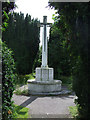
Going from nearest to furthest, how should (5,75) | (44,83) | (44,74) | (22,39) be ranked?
1. (5,75)
2. (44,83)
3. (44,74)
4. (22,39)

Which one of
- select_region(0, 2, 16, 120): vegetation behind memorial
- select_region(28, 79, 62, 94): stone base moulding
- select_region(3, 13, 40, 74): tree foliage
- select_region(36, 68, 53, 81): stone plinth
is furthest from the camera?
select_region(3, 13, 40, 74): tree foliage

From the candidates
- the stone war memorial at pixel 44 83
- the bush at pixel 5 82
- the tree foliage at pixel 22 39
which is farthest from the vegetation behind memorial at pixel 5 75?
the tree foliage at pixel 22 39

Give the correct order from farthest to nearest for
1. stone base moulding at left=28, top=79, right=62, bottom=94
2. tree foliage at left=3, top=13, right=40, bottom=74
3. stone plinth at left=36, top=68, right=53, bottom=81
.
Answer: tree foliage at left=3, top=13, right=40, bottom=74, stone plinth at left=36, top=68, right=53, bottom=81, stone base moulding at left=28, top=79, right=62, bottom=94

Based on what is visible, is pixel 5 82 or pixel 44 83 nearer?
pixel 5 82

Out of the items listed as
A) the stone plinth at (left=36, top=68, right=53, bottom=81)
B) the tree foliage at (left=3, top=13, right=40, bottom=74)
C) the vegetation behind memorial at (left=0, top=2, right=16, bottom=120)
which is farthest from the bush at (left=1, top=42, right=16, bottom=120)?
the tree foliage at (left=3, top=13, right=40, bottom=74)

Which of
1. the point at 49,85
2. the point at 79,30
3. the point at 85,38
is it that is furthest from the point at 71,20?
the point at 49,85

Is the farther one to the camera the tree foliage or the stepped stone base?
the tree foliage

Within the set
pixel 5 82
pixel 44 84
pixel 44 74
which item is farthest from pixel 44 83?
pixel 5 82

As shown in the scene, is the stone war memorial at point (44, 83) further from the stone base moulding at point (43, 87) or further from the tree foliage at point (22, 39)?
the tree foliage at point (22, 39)

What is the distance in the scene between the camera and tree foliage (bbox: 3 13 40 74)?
13.3 metres

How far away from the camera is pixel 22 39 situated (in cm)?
1358

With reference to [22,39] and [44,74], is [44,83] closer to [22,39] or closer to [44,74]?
[44,74]

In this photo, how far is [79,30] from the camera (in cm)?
232

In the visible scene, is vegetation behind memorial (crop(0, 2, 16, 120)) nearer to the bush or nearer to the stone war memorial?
the bush
